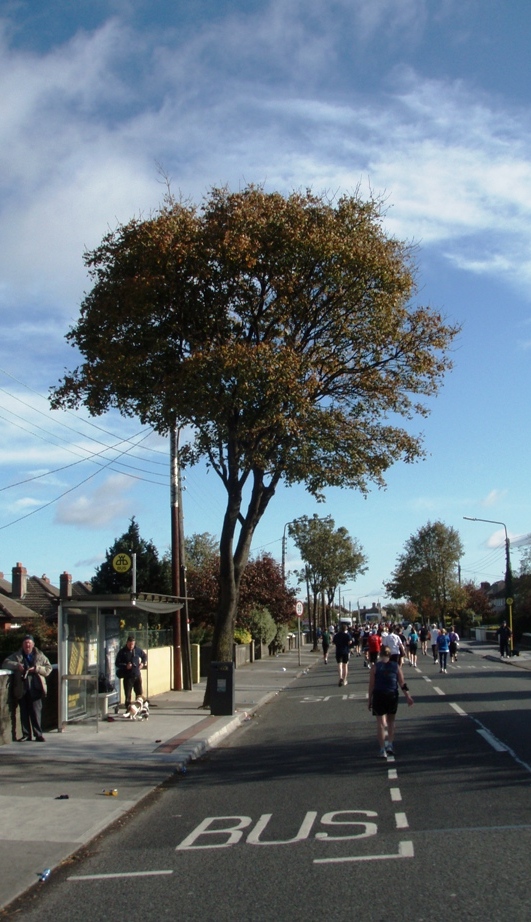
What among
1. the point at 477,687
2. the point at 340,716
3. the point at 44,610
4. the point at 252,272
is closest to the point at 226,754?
the point at 340,716

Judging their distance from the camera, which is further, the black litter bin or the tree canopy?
the tree canopy

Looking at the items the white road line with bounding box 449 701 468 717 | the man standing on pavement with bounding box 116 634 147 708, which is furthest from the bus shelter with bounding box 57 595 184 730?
the white road line with bounding box 449 701 468 717

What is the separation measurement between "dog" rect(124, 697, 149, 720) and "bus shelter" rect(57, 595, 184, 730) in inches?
20.4

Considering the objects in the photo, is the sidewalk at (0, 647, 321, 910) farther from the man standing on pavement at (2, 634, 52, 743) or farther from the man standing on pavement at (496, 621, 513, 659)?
the man standing on pavement at (496, 621, 513, 659)

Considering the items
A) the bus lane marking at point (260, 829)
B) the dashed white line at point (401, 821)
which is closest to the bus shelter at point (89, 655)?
the bus lane marking at point (260, 829)

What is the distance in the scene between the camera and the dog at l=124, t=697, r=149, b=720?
1830 centimetres

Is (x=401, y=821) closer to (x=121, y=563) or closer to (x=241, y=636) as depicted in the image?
(x=121, y=563)

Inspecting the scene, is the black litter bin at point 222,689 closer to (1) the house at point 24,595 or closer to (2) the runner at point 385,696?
(2) the runner at point 385,696

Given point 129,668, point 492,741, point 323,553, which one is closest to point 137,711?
point 129,668

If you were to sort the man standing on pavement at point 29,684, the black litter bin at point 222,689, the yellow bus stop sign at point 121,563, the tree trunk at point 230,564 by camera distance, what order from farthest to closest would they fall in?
1. the yellow bus stop sign at point 121,563
2. the tree trunk at point 230,564
3. the black litter bin at point 222,689
4. the man standing on pavement at point 29,684

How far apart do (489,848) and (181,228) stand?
45.0 ft

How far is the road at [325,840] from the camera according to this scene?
6.35 meters

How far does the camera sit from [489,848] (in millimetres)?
7438

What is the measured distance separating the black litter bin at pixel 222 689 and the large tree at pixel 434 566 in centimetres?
7610
